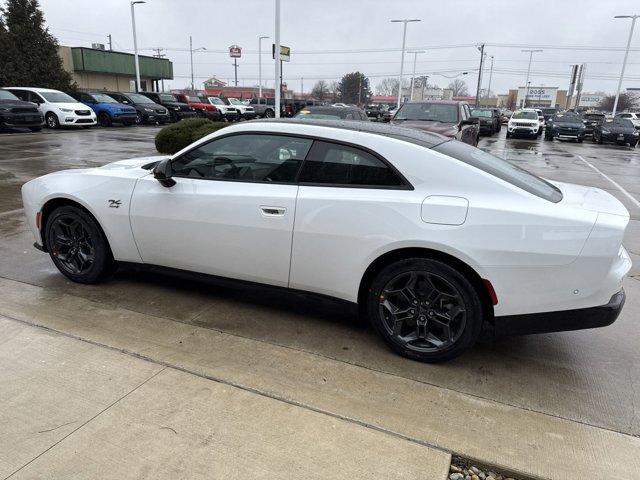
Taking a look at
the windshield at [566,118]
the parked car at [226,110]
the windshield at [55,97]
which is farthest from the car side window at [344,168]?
the parked car at [226,110]

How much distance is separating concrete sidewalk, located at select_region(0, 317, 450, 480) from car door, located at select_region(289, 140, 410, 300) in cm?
95

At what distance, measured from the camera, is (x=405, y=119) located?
11.8 metres

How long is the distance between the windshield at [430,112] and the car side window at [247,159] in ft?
29.1

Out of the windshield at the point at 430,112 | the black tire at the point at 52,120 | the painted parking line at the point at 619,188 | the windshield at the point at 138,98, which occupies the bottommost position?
the painted parking line at the point at 619,188

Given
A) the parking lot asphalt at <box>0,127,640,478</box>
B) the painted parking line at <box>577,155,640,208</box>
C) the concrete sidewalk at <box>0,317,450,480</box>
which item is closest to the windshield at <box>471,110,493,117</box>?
the painted parking line at <box>577,155,640,208</box>

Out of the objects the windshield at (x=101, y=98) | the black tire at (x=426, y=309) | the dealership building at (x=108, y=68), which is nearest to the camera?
the black tire at (x=426, y=309)

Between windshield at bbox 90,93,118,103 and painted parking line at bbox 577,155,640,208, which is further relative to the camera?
windshield at bbox 90,93,118,103

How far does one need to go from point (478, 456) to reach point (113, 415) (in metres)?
1.91

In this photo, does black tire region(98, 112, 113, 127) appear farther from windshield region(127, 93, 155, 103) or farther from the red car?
the red car

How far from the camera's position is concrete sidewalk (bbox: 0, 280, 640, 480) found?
2.44 meters

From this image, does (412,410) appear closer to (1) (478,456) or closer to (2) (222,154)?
(1) (478,456)

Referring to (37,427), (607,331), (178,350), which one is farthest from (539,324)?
(37,427)

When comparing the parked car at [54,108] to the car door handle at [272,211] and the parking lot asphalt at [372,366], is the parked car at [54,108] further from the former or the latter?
the car door handle at [272,211]

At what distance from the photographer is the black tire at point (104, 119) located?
937 inches
